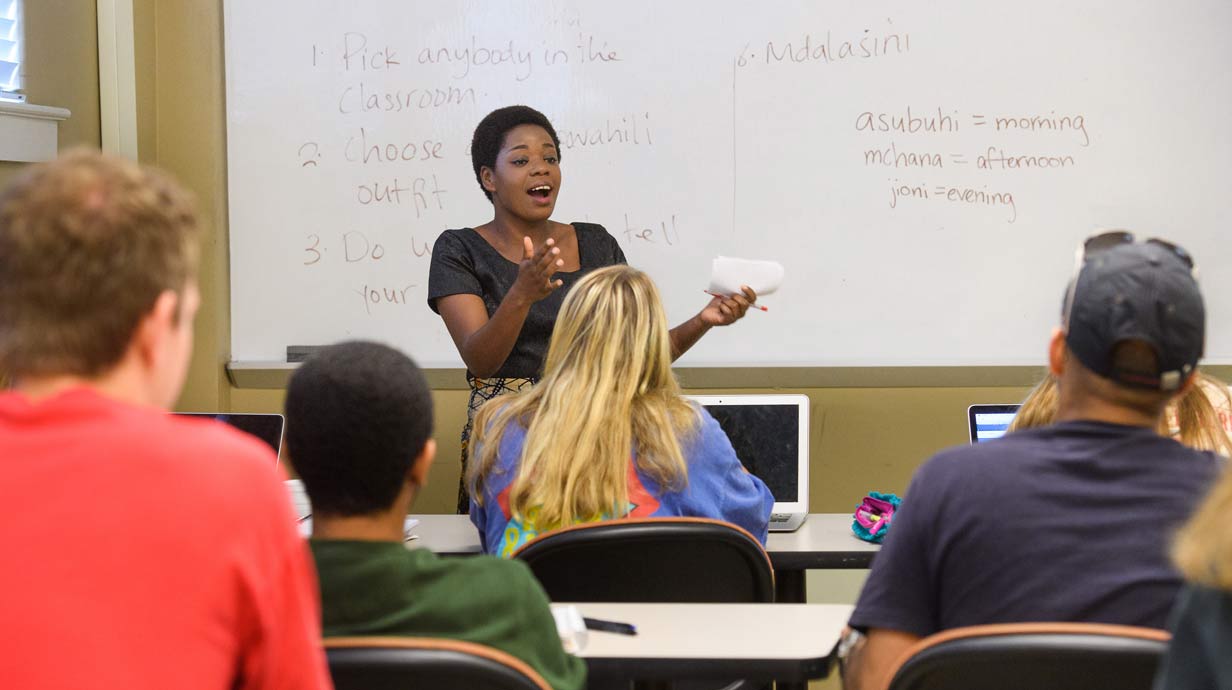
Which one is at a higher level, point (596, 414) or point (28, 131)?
point (28, 131)

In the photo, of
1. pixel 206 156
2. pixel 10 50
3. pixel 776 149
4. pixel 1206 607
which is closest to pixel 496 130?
pixel 776 149

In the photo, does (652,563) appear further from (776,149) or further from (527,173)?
(776,149)

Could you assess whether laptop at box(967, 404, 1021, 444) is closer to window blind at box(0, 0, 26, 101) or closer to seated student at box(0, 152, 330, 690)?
seated student at box(0, 152, 330, 690)

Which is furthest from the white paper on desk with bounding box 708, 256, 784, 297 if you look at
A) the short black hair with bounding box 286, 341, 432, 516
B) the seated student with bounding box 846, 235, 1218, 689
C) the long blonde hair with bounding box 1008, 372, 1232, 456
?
the short black hair with bounding box 286, 341, 432, 516

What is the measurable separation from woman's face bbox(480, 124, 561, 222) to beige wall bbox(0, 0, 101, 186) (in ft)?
4.11

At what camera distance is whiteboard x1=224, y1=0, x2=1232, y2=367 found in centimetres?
342

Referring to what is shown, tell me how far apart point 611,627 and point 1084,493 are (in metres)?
0.63

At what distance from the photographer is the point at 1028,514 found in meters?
1.20

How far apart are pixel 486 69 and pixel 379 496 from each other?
2589mm

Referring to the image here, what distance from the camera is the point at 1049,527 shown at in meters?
1.19

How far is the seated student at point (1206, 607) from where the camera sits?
2.32ft

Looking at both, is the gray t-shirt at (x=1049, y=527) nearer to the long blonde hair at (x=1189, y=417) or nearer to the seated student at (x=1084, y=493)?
the seated student at (x=1084, y=493)

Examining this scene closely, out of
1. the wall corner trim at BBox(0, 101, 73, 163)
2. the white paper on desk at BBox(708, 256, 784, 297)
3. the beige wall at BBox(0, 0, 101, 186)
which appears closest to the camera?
the white paper on desk at BBox(708, 256, 784, 297)

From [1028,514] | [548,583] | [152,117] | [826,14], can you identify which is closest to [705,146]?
[826,14]
